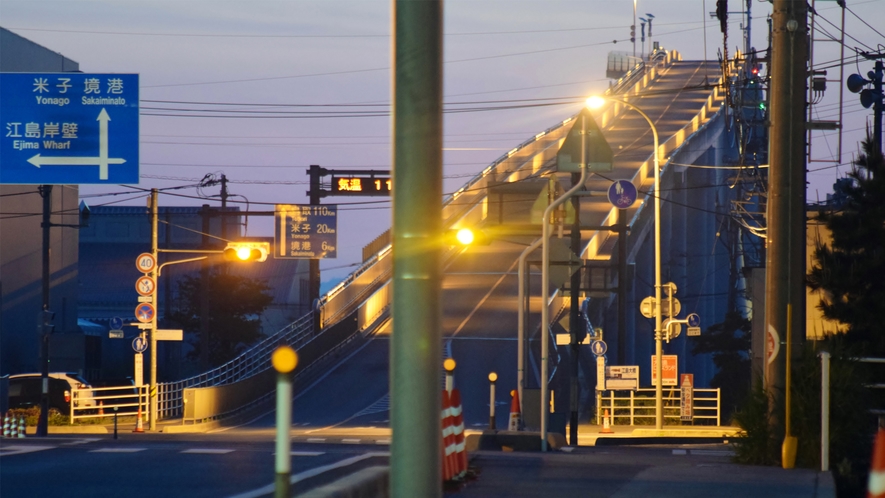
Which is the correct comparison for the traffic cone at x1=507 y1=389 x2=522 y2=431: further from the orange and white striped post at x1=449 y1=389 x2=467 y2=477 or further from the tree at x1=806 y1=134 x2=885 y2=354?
the orange and white striped post at x1=449 y1=389 x2=467 y2=477

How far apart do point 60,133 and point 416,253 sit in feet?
41.8

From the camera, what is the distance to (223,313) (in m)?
54.3

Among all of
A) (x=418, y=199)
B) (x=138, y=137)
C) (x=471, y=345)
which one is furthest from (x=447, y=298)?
(x=418, y=199)

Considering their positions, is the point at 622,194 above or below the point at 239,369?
above

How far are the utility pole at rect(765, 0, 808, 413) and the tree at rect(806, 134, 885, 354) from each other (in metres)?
1.55

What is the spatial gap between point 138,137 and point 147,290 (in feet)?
50.2

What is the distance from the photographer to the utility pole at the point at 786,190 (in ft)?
40.2

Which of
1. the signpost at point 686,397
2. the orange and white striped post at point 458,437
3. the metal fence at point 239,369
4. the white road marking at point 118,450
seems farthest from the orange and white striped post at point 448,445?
the metal fence at point 239,369

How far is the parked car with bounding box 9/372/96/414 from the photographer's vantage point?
30984 mm

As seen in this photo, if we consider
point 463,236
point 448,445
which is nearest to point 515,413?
point 463,236

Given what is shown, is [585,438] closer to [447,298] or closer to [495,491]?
[495,491]

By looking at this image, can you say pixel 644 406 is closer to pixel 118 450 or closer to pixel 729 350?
pixel 729 350

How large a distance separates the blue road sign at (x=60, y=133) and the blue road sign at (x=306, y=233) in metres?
27.3

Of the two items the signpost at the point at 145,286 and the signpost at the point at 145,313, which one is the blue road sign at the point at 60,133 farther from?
the signpost at the point at 145,313
